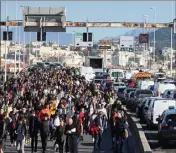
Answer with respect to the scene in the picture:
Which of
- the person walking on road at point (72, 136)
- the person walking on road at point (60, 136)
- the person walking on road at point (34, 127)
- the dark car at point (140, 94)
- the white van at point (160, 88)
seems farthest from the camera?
the white van at point (160, 88)

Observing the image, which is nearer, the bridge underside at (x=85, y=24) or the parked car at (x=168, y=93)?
the parked car at (x=168, y=93)

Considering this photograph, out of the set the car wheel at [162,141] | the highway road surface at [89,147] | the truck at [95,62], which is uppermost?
the truck at [95,62]

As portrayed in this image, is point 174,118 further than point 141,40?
No

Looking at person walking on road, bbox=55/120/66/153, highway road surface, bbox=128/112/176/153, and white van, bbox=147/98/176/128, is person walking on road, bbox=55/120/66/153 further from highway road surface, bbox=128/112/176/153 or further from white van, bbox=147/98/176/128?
white van, bbox=147/98/176/128

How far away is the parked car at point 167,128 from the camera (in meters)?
23.3

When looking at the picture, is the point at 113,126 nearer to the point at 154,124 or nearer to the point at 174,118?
the point at 174,118

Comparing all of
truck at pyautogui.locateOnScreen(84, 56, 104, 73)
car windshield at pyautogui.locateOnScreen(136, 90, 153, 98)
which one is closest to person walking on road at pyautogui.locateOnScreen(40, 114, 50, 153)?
car windshield at pyautogui.locateOnScreen(136, 90, 153, 98)

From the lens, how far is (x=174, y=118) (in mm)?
23797

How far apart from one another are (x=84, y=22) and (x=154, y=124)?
32.6 meters

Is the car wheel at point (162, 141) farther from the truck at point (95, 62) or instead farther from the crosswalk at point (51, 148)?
the truck at point (95, 62)

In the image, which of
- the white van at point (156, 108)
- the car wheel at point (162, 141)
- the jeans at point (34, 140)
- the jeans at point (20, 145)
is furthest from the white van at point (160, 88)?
the jeans at point (20, 145)

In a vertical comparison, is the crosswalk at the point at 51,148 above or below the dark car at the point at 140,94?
below

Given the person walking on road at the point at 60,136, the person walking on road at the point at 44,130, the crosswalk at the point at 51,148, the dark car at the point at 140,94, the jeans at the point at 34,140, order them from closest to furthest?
1. the person walking on road at the point at 60,136
2. the person walking on road at the point at 44,130
3. the jeans at the point at 34,140
4. the crosswalk at the point at 51,148
5. the dark car at the point at 140,94

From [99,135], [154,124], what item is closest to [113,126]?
[99,135]
